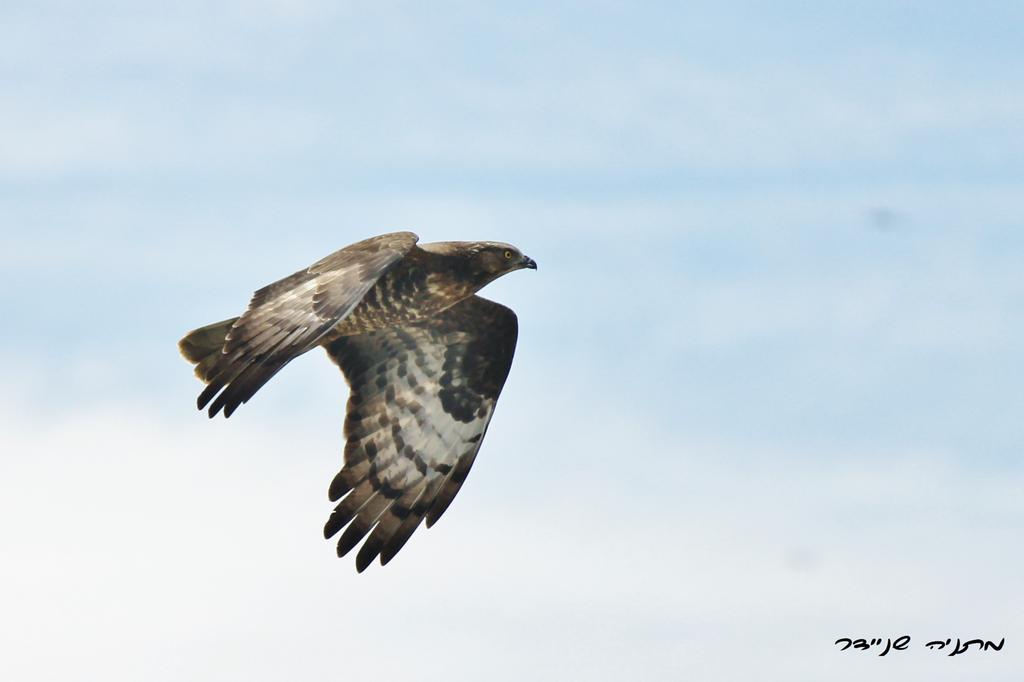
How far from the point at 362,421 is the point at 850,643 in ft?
16.8

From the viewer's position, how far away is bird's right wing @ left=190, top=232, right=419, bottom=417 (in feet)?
43.1

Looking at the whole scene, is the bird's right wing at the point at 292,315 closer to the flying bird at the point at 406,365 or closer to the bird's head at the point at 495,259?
the flying bird at the point at 406,365

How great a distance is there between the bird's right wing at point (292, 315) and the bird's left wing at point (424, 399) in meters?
1.93

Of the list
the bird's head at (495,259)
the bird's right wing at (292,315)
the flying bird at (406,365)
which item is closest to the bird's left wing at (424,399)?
the flying bird at (406,365)

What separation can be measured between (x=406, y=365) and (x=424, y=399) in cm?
39

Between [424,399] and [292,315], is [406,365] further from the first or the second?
[292,315]

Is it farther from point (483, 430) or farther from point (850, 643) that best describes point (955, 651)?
point (483, 430)

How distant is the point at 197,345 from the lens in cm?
1573

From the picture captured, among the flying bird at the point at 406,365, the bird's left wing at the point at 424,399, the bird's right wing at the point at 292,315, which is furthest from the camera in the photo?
the bird's left wing at the point at 424,399

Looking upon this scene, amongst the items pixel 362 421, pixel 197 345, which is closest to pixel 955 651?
pixel 362 421

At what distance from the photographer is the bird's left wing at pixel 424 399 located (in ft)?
54.6

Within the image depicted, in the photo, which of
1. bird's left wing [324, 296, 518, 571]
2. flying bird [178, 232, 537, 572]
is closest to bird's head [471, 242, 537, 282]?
flying bird [178, 232, 537, 572]

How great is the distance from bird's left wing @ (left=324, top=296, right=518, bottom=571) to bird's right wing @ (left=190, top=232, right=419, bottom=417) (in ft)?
6.33

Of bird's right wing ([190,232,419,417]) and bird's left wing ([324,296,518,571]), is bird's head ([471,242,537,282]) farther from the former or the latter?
bird's right wing ([190,232,419,417])
